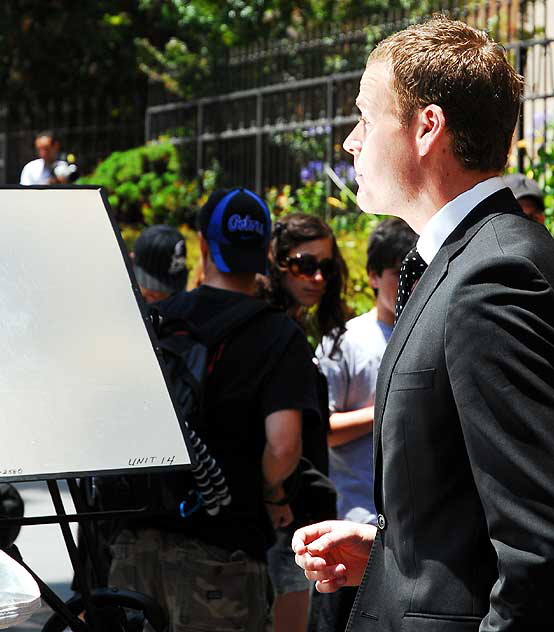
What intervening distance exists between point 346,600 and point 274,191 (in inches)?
312

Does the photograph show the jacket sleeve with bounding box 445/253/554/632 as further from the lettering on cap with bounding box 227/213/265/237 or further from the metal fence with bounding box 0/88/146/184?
the metal fence with bounding box 0/88/146/184

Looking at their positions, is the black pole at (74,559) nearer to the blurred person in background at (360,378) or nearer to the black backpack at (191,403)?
the black backpack at (191,403)

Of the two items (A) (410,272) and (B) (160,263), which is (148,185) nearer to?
(B) (160,263)

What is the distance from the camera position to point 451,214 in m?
2.12

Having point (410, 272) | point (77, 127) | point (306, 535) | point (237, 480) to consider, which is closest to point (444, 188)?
point (410, 272)

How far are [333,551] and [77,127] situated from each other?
15900 millimetres

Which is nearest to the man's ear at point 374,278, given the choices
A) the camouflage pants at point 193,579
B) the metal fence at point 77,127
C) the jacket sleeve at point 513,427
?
the camouflage pants at point 193,579

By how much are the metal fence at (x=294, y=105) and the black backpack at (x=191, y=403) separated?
20.6 ft

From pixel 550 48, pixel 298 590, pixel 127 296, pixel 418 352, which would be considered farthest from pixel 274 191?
pixel 418 352

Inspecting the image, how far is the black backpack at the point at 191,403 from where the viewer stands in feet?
10.4

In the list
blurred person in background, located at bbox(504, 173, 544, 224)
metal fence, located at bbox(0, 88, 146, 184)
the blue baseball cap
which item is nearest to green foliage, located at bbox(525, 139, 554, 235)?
blurred person in background, located at bbox(504, 173, 544, 224)

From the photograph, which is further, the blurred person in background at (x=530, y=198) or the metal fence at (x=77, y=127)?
the metal fence at (x=77, y=127)

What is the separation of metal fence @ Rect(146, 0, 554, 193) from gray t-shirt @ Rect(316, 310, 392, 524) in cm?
547

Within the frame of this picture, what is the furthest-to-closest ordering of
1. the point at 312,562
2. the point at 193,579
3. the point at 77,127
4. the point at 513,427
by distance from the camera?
1. the point at 77,127
2. the point at 193,579
3. the point at 312,562
4. the point at 513,427
